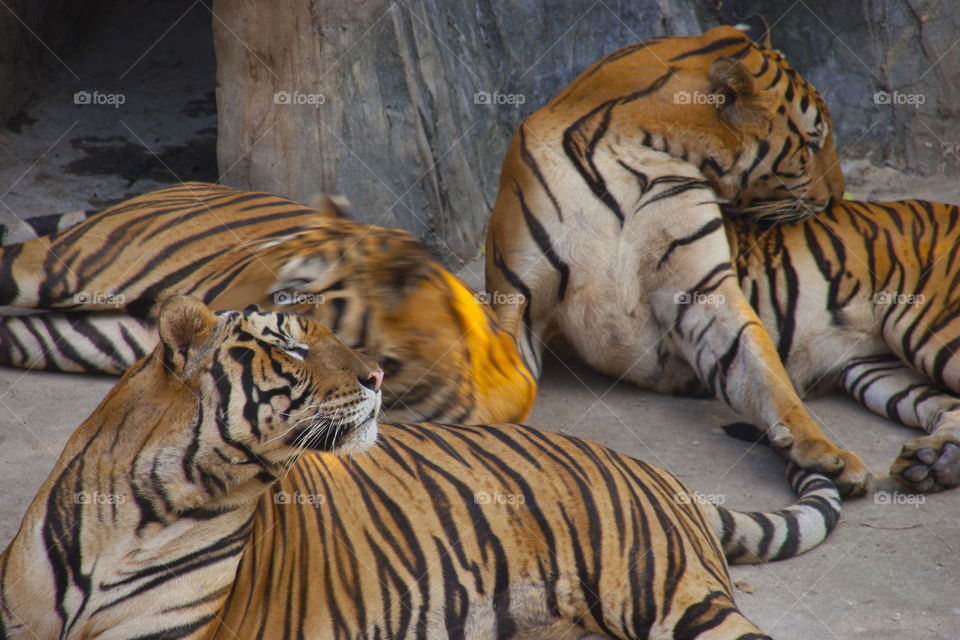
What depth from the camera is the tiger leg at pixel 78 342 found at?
4.51 m

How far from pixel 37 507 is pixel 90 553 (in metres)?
0.20

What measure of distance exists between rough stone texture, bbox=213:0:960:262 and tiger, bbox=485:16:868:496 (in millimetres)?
970

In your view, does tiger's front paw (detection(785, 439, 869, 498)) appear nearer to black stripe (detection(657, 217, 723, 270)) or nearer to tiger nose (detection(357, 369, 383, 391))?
black stripe (detection(657, 217, 723, 270))

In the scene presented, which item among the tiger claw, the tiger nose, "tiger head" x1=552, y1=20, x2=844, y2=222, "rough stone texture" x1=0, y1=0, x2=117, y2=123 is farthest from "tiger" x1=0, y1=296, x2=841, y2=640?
"rough stone texture" x1=0, y1=0, x2=117, y2=123

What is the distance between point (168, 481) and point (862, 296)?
3.74 meters

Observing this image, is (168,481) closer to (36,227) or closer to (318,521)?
(318,521)

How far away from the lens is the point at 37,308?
4633mm

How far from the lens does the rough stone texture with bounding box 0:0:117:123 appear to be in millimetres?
6973

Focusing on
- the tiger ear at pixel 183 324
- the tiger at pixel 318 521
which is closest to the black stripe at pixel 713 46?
the tiger at pixel 318 521

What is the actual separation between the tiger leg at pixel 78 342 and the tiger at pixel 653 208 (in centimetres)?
161

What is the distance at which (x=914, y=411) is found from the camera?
15.4ft


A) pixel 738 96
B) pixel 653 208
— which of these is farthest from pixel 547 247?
pixel 738 96

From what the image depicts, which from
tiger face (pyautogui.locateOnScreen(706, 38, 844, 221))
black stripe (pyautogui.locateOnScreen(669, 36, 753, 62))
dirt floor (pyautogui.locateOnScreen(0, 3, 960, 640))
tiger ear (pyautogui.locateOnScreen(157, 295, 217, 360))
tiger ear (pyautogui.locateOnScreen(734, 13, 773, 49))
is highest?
tiger ear (pyautogui.locateOnScreen(734, 13, 773, 49))

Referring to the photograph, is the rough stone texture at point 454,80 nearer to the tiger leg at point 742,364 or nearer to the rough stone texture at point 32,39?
the tiger leg at point 742,364
